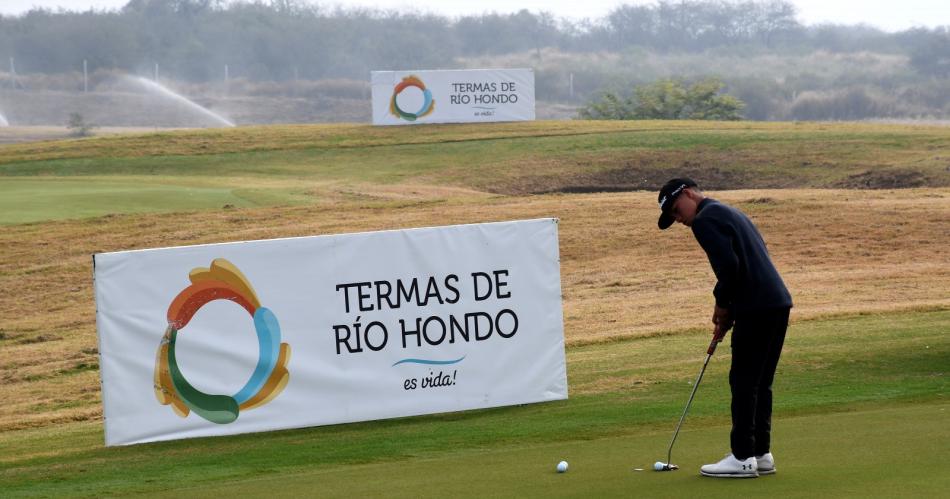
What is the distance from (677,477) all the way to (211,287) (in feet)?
15.8

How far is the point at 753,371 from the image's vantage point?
7.96 meters

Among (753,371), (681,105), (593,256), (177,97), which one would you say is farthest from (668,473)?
(177,97)

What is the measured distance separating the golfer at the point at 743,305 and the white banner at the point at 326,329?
402cm

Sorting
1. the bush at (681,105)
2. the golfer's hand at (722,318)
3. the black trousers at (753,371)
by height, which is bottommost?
the bush at (681,105)

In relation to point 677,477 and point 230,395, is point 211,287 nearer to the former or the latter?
point 230,395

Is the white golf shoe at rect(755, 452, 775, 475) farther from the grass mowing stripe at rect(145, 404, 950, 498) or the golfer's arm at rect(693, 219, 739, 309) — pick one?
the golfer's arm at rect(693, 219, 739, 309)

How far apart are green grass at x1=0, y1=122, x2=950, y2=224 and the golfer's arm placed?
2488 centimetres

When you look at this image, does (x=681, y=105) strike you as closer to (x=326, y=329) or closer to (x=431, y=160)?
(x=431, y=160)

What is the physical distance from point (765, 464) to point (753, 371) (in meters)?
0.55

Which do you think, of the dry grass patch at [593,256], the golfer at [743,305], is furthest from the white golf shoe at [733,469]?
the dry grass patch at [593,256]

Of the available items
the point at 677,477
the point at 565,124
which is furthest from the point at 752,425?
the point at 565,124

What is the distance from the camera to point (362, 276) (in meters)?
11.6

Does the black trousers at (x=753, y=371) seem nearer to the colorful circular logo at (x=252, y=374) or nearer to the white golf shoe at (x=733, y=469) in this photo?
the white golf shoe at (x=733, y=469)

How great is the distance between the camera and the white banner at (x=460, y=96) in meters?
49.0
